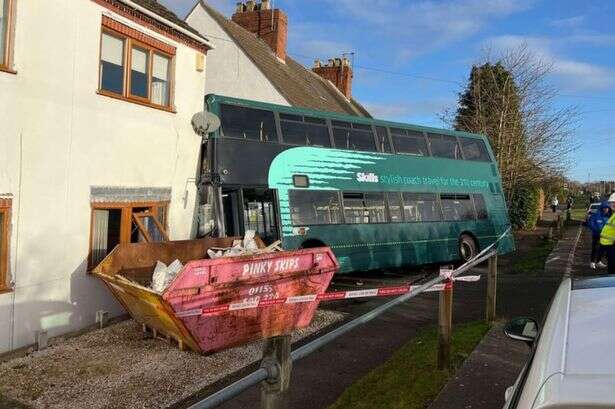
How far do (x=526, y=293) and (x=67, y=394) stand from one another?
7.74 meters

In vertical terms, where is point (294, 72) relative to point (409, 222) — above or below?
above

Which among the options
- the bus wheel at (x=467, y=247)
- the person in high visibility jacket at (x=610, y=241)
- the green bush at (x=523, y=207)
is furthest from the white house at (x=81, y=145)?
the green bush at (x=523, y=207)

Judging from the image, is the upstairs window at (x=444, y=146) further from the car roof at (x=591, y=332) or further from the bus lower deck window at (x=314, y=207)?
the car roof at (x=591, y=332)

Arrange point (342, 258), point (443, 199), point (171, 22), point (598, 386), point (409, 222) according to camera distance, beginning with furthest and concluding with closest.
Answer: point (443, 199), point (409, 222), point (342, 258), point (171, 22), point (598, 386)

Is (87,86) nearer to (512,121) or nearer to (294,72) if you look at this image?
(294,72)

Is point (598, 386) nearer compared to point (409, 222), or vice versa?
point (598, 386)

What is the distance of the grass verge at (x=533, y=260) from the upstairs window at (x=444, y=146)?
3427 mm

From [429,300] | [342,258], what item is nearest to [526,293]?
[429,300]

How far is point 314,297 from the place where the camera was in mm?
7012

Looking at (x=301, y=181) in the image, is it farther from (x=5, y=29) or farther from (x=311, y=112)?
(x=5, y=29)

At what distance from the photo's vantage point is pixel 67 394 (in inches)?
231

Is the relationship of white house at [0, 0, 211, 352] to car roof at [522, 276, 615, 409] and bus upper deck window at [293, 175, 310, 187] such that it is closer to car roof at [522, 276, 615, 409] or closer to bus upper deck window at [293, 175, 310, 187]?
bus upper deck window at [293, 175, 310, 187]

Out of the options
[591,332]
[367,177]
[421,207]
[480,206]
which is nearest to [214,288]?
[591,332]

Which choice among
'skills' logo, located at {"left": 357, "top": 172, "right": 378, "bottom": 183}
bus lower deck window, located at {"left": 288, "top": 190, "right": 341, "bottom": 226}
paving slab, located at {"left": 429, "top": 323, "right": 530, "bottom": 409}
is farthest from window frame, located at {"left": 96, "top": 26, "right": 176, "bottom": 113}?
paving slab, located at {"left": 429, "top": 323, "right": 530, "bottom": 409}
